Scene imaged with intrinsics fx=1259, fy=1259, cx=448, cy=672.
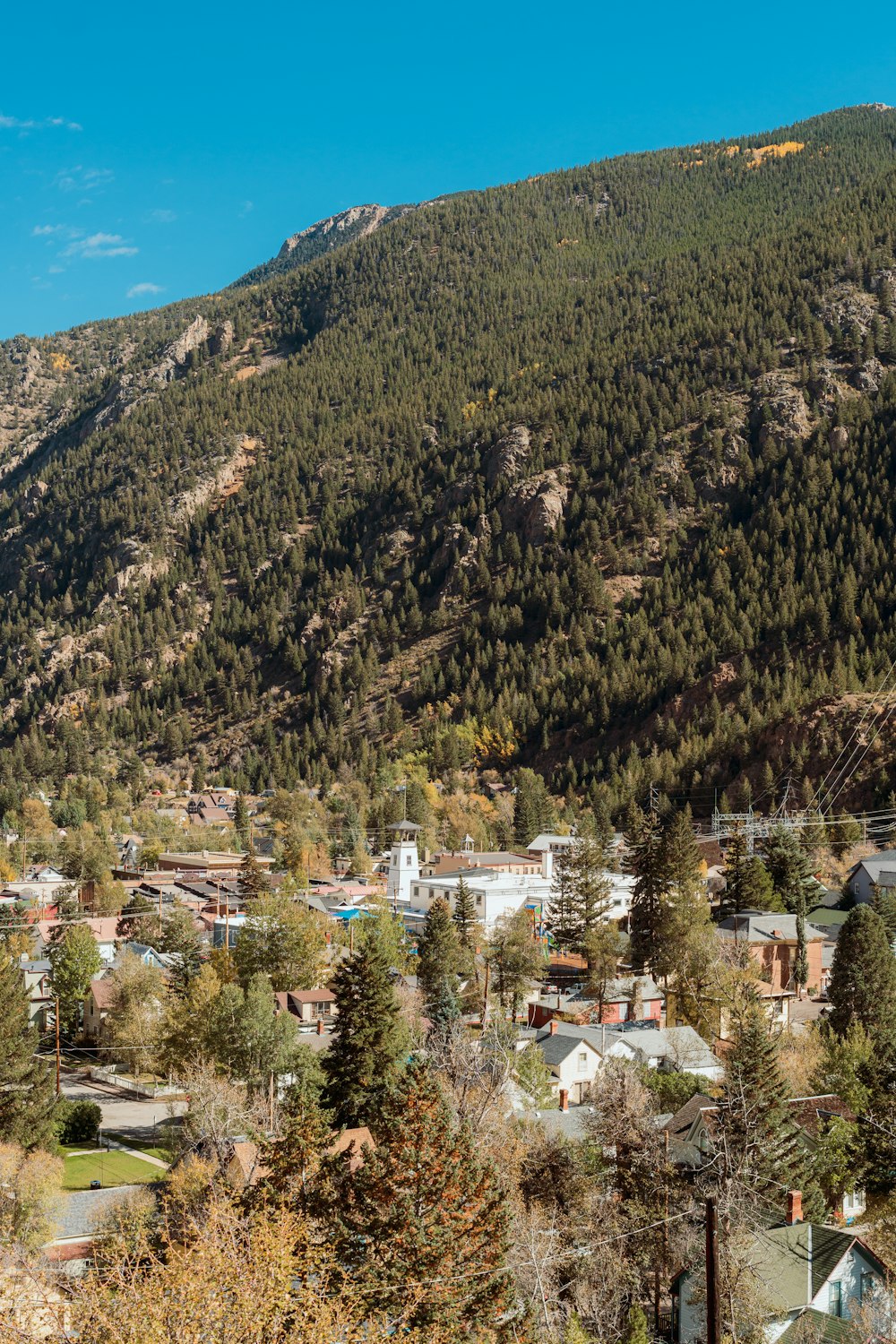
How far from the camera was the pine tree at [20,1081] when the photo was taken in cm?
4253

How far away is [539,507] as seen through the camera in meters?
194

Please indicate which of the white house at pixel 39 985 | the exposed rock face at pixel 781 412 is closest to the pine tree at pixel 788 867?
the white house at pixel 39 985

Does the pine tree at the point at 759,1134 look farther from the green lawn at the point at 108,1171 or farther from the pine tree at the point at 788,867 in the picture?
the pine tree at the point at 788,867

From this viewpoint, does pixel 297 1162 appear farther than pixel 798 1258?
No

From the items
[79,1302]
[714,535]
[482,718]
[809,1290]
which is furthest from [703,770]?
[79,1302]

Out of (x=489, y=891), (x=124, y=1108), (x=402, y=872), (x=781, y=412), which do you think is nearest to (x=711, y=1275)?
(x=124, y=1108)

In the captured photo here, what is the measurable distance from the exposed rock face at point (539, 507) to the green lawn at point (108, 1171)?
152 metres

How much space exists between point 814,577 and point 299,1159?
128 metres

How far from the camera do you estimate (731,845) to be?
79312 millimetres

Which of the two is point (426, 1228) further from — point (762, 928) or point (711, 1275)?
point (762, 928)

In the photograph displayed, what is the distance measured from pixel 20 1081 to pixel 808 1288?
27251mm

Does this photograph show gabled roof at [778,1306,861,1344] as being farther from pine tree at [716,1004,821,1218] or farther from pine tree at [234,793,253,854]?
pine tree at [234,793,253,854]

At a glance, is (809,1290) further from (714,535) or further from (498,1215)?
(714,535)

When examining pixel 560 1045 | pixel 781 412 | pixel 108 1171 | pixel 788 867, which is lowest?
pixel 108 1171
